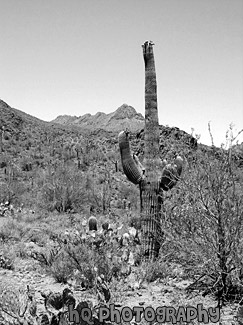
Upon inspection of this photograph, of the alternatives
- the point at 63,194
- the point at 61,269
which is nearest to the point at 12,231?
the point at 61,269

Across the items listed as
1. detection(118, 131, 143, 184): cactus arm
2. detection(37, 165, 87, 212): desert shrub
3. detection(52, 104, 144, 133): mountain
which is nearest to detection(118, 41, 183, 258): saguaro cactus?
detection(118, 131, 143, 184): cactus arm

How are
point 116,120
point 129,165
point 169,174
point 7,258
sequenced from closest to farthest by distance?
1. point 7,258
2. point 169,174
3. point 129,165
4. point 116,120

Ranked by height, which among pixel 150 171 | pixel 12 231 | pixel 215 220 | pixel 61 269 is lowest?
pixel 61 269

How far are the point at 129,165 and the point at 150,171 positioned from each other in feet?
1.74

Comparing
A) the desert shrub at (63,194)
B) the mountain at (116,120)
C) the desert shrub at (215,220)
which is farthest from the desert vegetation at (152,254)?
the mountain at (116,120)

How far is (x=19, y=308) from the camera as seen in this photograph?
4.32 metres

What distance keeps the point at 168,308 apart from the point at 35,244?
5.56 meters

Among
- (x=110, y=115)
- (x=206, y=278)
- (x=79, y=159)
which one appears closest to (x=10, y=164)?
(x=79, y=159)

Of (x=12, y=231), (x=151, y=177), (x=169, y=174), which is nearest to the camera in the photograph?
(x=169, y=174)

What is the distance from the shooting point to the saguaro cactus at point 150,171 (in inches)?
327

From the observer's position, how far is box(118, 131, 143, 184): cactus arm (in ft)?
29.1

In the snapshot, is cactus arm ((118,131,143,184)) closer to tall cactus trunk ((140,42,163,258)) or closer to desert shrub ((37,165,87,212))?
tall cactus trunk ((140,42,163,258))

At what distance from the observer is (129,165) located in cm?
898

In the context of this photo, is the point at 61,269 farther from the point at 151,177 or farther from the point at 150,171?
the point at 150,171
